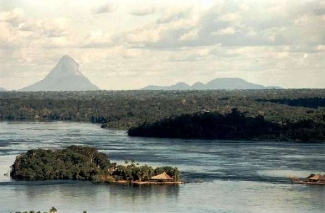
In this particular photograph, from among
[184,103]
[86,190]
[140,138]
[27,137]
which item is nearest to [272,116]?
[140,138]

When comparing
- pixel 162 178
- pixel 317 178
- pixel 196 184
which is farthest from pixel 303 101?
pixel 196 184

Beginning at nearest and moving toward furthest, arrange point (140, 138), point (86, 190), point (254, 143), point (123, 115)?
point (86, 190) → point (254, 143) → point (140, 138) → point (123, 115)

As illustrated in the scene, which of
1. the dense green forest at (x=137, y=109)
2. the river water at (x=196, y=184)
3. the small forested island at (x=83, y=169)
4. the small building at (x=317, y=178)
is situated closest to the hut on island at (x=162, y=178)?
the small forested island at (x=83, y=169)

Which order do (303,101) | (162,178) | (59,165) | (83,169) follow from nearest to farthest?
(162,178)
(83,169)
(59,165)
(303,101)

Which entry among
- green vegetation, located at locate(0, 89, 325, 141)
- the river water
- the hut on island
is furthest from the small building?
green vegetation, located at locate(0, 89, 325, 141)

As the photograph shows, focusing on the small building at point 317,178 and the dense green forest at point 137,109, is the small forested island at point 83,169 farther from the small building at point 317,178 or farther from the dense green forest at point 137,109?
the dense green forest at point 137,109

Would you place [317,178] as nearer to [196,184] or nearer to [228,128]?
[196,184]

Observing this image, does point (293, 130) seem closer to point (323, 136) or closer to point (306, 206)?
point (323, 136)

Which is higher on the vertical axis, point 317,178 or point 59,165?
point 59,165
